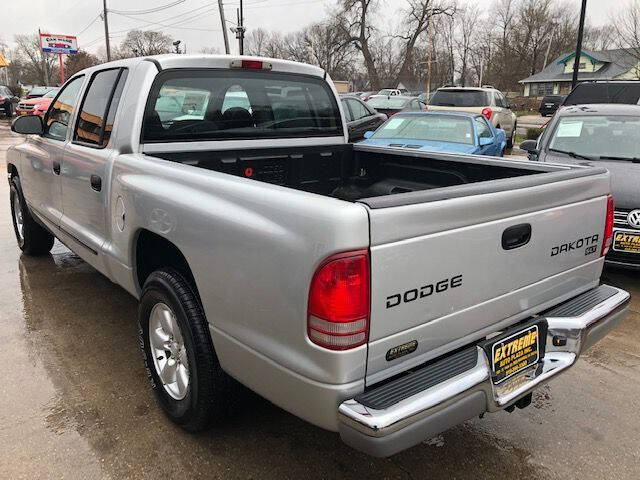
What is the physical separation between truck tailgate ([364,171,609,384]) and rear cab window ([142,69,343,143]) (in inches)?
77.5

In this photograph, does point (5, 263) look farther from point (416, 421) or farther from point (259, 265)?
point (416, 421)

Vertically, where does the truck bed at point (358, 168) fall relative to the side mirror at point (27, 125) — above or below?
below

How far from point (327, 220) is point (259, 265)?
37 centimetres

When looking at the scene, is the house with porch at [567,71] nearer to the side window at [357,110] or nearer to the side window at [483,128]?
the side window at [357,110]

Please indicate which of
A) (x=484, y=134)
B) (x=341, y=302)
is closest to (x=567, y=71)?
(x=484, y=134)

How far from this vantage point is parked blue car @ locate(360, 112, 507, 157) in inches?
334

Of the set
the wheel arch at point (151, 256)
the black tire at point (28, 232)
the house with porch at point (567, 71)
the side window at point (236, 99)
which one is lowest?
the black tire at point (28, 232)

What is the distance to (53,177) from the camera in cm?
415

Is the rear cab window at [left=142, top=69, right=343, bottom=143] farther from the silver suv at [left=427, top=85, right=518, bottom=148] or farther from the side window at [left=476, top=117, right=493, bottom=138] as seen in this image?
the silver suv at [left=427, top=85, right=518, bottom=148]

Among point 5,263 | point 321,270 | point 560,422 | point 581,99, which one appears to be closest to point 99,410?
point 321,270

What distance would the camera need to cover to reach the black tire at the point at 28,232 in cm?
539

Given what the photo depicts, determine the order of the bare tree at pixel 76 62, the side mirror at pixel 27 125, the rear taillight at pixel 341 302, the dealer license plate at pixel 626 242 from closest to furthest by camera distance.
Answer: the rear taillight at pixel 341 302 < the side mirror at pixel 27 125 < the dealer license plate at pixel 626 242 < the bare tree at pixel 76 62

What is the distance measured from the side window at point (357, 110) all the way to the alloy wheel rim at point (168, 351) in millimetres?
11740

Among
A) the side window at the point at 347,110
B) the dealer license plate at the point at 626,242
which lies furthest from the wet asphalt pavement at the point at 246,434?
the side window at the point at 347,110
